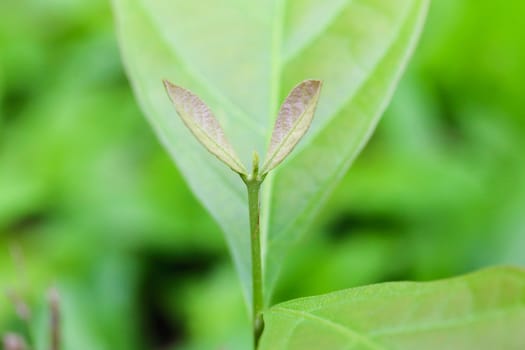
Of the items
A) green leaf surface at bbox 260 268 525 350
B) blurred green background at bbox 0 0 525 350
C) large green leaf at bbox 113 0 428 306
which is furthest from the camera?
blurred green background at bbox 0 0 525 350

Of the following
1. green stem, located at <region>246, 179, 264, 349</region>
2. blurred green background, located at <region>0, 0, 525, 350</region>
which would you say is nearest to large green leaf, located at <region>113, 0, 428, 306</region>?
green stem, located at <region>246, 179, 264, 349</region>

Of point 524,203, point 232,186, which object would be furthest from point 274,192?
point 524,203

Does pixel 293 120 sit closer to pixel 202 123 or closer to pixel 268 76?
pixel 202 123

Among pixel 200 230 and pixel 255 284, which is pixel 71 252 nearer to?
pixel 200 230

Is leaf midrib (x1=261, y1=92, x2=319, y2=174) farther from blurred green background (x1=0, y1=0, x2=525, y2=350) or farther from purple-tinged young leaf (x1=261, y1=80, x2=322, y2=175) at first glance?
blurred green background (x1=0, y1=0, x2=525, y2=350)

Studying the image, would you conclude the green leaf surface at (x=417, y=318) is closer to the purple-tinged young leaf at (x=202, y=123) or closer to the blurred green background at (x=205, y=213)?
the purple-tinged young leaf at (x=202, y=123)

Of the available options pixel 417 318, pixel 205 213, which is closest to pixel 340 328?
pixel 417 318

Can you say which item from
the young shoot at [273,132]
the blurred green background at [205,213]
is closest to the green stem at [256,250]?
the young shoot at [273,132]
